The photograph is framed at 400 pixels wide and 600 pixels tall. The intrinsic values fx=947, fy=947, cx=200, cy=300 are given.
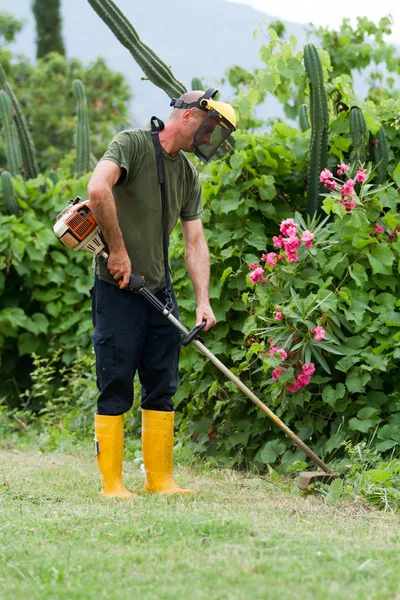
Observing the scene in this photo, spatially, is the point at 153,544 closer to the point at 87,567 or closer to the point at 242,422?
the point at 87,567

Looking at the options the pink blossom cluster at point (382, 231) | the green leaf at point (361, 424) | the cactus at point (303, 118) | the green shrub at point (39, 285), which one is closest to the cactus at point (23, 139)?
the green shrub at point (39, 285)

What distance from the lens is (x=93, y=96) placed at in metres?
21.1

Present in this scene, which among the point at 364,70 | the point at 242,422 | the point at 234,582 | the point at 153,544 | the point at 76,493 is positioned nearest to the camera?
the point at 234,582

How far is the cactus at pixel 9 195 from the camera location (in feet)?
28.2

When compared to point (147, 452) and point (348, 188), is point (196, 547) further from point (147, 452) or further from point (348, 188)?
point (348, 188)

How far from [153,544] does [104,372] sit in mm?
1503

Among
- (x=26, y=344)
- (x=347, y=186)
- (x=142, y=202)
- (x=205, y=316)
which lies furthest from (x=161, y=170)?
(x=26, y=344)

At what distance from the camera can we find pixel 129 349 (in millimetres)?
4961

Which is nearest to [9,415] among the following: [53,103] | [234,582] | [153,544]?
[153,544]

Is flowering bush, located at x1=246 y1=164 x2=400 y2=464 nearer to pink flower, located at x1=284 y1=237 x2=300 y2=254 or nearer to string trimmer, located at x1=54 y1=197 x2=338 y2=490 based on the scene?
pink flower, located at x1=284 y1=237 x2=300 y2=254

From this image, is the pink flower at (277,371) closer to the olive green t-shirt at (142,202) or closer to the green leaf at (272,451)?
the green leaf at (272,451)

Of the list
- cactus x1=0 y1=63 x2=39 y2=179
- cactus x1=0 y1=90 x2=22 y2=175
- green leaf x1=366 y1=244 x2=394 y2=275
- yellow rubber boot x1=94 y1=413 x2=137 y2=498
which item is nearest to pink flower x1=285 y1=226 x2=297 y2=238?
green leaf x1=366 y1=244 x2=394 y2=275

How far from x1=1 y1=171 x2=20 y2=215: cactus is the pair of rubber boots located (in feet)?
13.0

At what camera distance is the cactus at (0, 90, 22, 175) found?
980 cm
